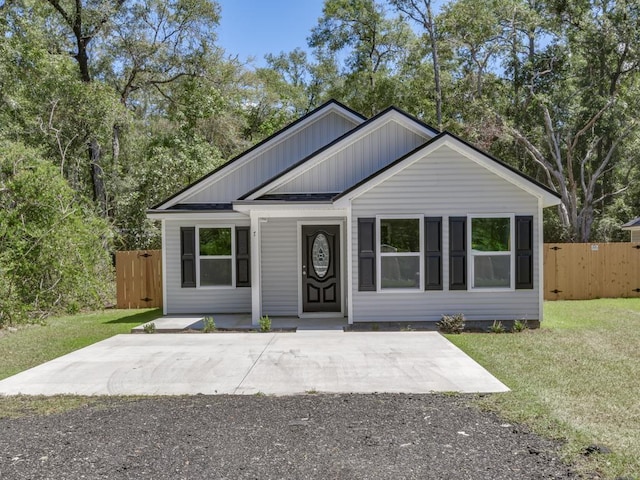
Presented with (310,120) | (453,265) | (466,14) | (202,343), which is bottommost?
(202,343)

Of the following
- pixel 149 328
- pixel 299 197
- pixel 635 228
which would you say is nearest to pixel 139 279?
pixel 149 328

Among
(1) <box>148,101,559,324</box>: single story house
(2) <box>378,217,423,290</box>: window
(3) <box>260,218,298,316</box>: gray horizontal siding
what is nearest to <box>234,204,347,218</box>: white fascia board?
(1) <box>148,101,559,324</box>: single story house

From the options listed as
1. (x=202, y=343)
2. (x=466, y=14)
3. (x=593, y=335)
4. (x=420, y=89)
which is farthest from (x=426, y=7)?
(x=202, y=343)

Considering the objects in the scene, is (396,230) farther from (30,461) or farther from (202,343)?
(30,461)

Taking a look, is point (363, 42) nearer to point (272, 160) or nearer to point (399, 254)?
point (272, 160)

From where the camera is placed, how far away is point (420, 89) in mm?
26531

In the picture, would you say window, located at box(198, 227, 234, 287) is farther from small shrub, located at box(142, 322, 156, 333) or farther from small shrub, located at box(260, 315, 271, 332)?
small shrub, located at box(260, 315, 271, 332)

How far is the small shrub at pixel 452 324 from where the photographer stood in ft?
33.6

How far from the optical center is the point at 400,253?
1080 centimetres

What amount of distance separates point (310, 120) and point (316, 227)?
9.50 feet

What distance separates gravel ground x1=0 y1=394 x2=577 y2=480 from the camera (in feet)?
13.3

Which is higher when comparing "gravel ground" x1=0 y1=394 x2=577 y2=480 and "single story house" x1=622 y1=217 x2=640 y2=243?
"single story house" x1=622 y1=217 x2=640 y2=243

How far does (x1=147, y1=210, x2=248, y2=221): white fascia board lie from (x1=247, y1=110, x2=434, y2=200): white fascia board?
4.69 feet

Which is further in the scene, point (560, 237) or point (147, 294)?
point (560, 237)
